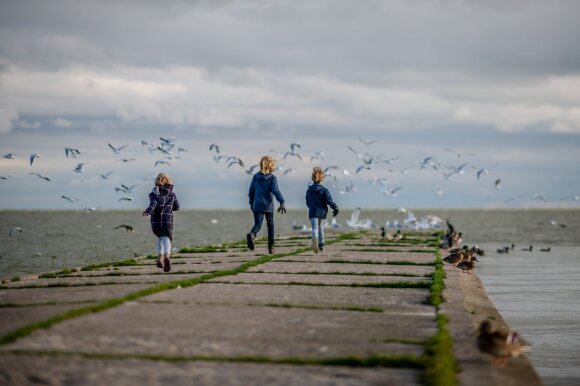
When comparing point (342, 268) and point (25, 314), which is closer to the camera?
point (25, 314)

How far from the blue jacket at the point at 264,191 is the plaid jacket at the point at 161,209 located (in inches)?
152

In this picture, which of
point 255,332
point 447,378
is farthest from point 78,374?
point 447,378

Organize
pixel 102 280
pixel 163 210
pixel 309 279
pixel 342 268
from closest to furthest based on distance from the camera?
pixel 309 279
pixel 102 280
pixel 163 210
pixel 342 268

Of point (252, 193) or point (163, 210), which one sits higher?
point (252, 193)

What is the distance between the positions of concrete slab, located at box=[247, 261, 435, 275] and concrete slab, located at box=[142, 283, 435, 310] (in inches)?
124

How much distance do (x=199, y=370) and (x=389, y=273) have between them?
9.75 metres

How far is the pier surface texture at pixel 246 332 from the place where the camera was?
7328 mm

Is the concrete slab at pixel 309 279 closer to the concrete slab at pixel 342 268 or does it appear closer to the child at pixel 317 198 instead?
the concrete slab at pixel 342 268


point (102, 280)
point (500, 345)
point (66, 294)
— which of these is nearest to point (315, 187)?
point (102, 280)

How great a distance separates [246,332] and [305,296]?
10.8 feet

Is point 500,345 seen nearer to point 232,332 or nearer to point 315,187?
point 232,332

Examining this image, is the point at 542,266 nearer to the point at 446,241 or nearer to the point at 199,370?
the point at 446,241

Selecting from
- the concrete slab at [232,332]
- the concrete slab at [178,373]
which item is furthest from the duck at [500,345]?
the concrete slab at [178,373]

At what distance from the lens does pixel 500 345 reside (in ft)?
26.7
